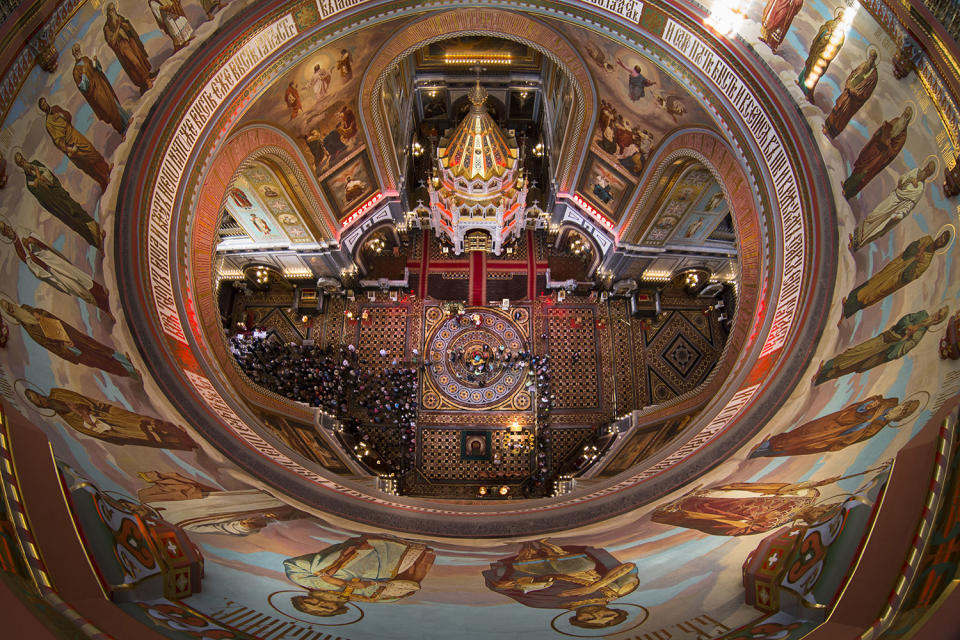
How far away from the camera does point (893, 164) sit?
5906 millimetres

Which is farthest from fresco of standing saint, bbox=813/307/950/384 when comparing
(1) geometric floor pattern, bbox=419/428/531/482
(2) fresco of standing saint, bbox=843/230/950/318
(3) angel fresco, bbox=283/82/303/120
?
(3) angel fresco, bbox=283/82/303/120

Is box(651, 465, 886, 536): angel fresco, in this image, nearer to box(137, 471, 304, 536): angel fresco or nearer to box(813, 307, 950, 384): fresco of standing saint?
box(813, 307, 950, 384): fresco of standing saint

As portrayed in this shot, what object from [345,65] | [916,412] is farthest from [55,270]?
[916,412]

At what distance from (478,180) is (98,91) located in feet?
31.8

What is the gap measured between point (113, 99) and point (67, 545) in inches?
233

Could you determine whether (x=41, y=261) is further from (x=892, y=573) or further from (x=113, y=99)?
(x=892, y=573)

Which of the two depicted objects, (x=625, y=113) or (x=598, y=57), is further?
(x=625, y=113)

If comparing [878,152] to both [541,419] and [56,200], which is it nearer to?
[56,200]

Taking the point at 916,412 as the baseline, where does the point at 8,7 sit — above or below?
above

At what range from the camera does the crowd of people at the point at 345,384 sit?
46.7 feet

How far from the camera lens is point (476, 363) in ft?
49.3

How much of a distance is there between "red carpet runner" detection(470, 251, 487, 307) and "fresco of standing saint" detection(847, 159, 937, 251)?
10.9m

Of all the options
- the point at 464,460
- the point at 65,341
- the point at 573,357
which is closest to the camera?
the point at 65,341

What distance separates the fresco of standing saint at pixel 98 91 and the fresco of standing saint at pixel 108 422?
387 centimetres
